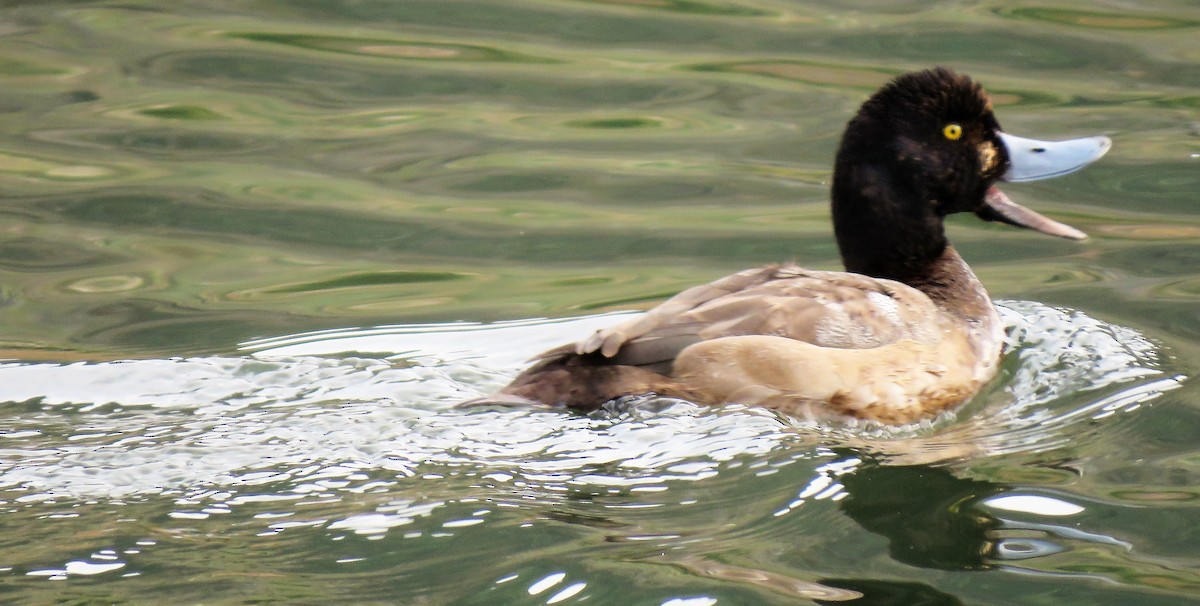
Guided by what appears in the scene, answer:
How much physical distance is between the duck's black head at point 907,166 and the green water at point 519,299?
582 mm

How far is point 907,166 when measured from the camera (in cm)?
527

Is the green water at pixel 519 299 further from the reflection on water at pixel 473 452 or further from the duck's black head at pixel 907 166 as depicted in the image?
the duck's black head at pixel 907 166

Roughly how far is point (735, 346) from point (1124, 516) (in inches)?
47.7

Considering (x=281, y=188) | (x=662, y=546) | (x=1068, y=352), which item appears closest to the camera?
(x=662, y=546)

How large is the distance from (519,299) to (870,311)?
1.87 m

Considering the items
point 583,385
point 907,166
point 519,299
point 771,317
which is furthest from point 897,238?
point 519,299

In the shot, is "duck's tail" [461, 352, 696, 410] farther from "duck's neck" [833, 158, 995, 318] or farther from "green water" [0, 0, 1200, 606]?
"duck's neck" [833, 158, 995, 318]

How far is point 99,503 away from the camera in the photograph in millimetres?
3996

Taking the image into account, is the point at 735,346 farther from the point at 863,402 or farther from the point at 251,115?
the point at 251,115

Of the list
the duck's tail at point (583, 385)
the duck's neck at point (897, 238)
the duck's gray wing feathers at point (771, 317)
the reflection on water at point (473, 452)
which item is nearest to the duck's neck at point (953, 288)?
the duck's neck at point (897, 238)

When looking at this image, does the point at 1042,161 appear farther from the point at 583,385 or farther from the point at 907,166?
the point at 583,385

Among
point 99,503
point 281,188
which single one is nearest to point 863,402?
point 99,503

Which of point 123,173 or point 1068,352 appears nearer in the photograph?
point 1068,352

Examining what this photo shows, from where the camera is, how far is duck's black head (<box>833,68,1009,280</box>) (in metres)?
5.23
